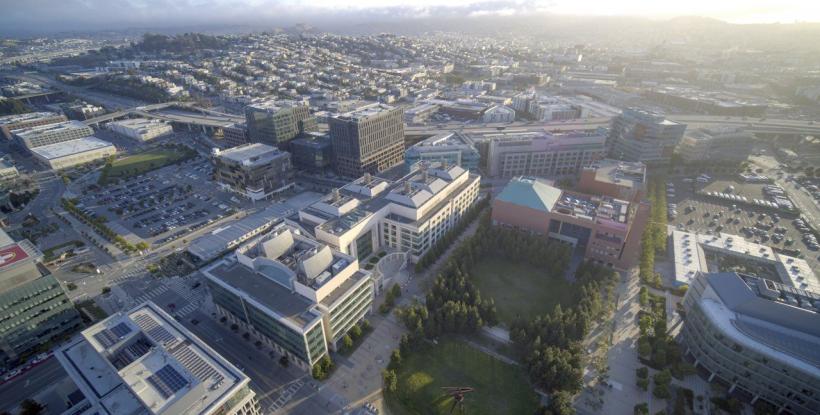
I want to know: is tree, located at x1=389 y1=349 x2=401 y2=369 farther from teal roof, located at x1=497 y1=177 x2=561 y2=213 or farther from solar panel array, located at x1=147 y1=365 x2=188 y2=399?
teal roof, located at x1=497 y1=177 x2=561 y2=213

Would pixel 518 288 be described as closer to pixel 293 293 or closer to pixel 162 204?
pixel 293 293

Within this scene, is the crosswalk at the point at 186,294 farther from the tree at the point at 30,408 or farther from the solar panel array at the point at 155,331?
the tree at the point at 30,408

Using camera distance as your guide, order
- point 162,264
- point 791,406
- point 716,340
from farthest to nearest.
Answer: point 162,264, point 716,340, point 791,406

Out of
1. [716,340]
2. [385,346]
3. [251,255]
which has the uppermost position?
[251,255]

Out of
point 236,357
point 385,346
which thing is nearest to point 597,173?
point 385,346

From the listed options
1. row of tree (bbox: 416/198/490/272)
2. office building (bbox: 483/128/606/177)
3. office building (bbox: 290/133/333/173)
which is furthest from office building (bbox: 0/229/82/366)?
office building (bbox: 483/128/606/177)

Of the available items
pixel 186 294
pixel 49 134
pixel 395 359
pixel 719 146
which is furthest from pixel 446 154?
pixel 49 134

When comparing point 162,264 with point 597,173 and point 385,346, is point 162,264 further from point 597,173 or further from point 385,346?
point 597,173

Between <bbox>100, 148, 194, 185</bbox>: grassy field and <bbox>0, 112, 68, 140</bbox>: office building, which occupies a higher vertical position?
<bbox>0, 112, 68, 140</bbox>: office building
